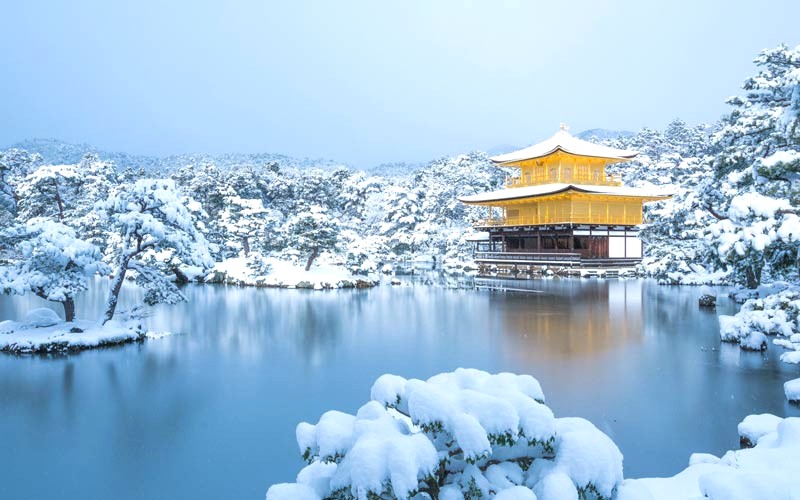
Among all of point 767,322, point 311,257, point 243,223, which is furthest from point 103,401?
point 243,223

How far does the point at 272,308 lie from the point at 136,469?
12.8m

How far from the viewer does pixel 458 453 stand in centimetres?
343

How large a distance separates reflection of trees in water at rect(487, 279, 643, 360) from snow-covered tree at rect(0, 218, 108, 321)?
9.29 meters

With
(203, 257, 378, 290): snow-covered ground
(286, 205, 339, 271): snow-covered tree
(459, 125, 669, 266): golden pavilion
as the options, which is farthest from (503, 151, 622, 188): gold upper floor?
(286, 205, 339, 271): snow-covered tree

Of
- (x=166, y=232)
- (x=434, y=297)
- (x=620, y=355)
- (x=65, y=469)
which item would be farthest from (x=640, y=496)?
(x=434, y=297)

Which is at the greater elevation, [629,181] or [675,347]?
[629,181]

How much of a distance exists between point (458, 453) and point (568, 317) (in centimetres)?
1301

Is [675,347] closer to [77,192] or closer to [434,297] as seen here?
[434,297]

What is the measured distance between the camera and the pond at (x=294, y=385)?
6.15 m

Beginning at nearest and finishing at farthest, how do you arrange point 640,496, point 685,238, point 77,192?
1. point 640,496
2. point 685,238
3. point 77,192

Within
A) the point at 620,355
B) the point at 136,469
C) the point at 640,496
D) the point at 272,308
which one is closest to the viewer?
the point at 640,496

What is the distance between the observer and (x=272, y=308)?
18.8m

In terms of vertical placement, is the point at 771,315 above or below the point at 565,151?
below

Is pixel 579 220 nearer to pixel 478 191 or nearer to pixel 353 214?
pixel 478 191
